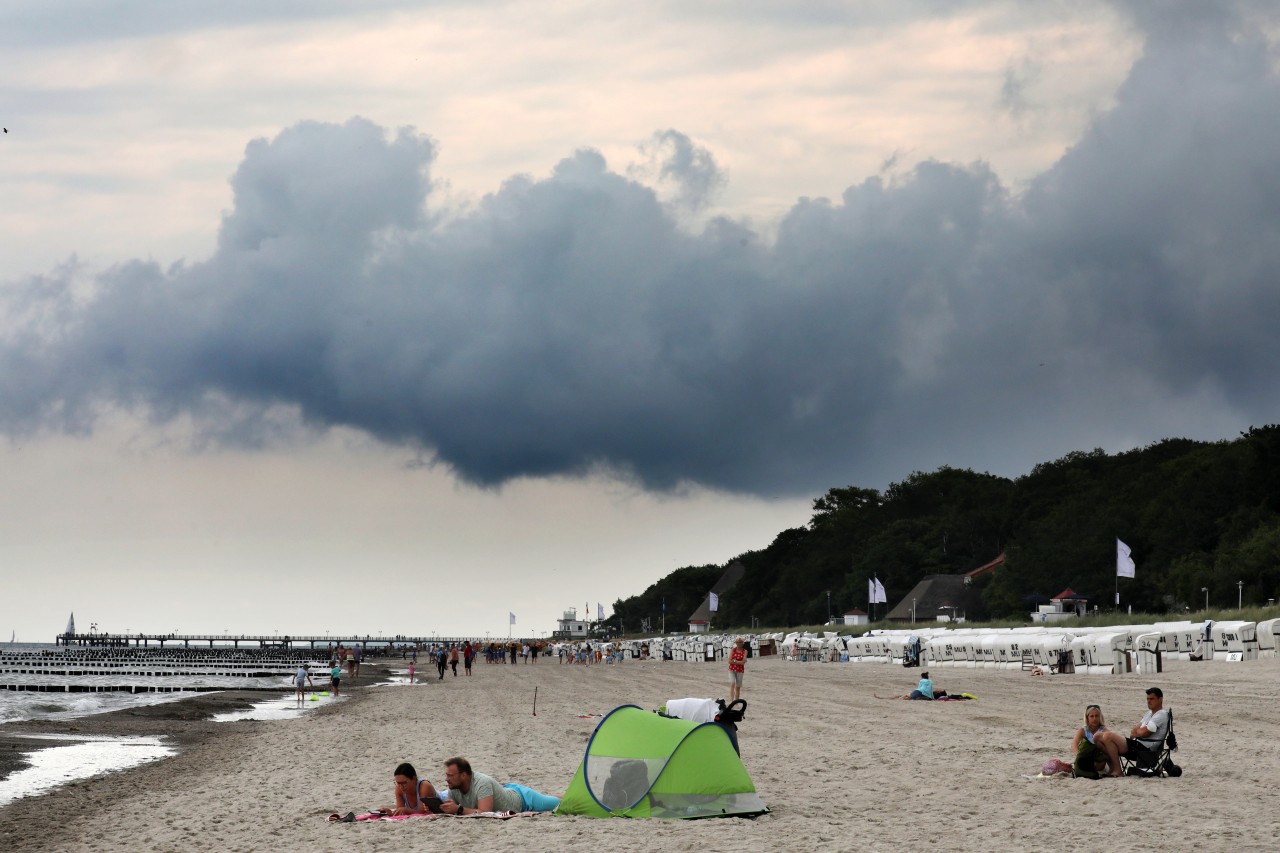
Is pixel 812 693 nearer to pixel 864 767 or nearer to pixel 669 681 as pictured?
pixel 669 681

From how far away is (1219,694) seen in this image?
2945 cm

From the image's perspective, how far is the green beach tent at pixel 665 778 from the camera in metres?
13.2

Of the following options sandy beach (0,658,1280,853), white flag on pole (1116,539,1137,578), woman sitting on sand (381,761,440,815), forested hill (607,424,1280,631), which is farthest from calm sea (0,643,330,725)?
forested hill (607,424,1280,631)

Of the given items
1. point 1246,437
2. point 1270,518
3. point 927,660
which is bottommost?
point 927,660

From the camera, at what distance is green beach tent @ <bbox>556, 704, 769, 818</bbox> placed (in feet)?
43.4

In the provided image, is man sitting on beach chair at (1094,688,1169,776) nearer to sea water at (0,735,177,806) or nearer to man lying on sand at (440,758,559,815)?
man lying on sand at (440,758,559,815)

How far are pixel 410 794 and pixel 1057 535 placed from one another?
83.3 m

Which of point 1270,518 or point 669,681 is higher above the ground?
point 1270,518

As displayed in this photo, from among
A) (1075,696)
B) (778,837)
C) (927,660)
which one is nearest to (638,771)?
(778,837)

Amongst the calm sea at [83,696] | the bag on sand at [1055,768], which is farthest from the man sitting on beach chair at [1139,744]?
the calm sea at [83,696]

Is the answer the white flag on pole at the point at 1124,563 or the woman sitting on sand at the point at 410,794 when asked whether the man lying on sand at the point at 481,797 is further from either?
the white flag on pole at the point at 1124,563

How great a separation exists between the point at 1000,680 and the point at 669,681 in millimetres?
12413

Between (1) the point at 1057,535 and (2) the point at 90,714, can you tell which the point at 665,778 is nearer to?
(2) the point at 90,714

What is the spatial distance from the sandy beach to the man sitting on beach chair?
339 mm
